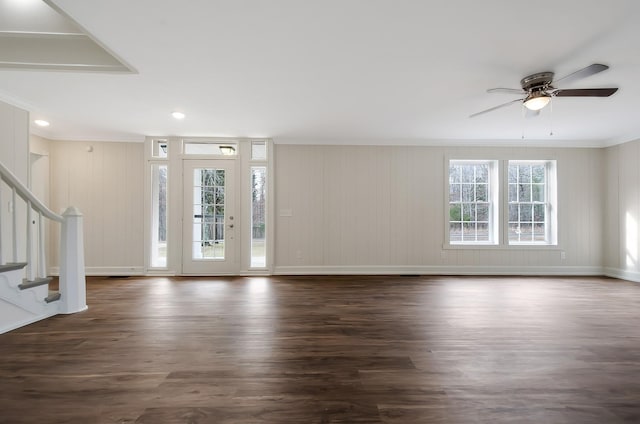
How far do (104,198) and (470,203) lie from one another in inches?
277

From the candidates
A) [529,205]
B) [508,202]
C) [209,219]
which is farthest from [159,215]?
[529,205]

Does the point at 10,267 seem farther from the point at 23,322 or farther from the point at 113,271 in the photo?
the point at 113,271

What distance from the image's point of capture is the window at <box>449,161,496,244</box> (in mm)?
5633

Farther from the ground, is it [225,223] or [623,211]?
[623,211]

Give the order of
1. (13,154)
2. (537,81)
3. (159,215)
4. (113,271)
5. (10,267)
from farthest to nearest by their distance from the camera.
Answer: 1. (159,215)
2. (113,271)
3. (13,154)
4. (537,81)
5. (10,267)

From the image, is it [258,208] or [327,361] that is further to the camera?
[258,208]

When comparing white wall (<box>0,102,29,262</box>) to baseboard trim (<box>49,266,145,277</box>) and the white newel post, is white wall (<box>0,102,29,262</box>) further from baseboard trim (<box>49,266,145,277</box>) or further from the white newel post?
baseboard trim (<box>49,266,145,277</box>)

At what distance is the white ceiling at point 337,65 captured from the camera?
2.04 m

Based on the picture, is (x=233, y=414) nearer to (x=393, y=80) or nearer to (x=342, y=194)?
(x=393, y=80)

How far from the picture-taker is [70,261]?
124 inches

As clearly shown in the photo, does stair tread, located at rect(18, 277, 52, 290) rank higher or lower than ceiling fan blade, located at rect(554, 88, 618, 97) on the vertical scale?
lower

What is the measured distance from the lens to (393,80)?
3.04 m

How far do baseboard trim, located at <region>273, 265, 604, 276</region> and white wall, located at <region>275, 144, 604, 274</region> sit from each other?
19 mm


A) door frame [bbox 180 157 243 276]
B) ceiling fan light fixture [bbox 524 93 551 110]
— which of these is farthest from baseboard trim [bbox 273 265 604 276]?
ceiling fan light fixture [bbox 524 93 551 110]
